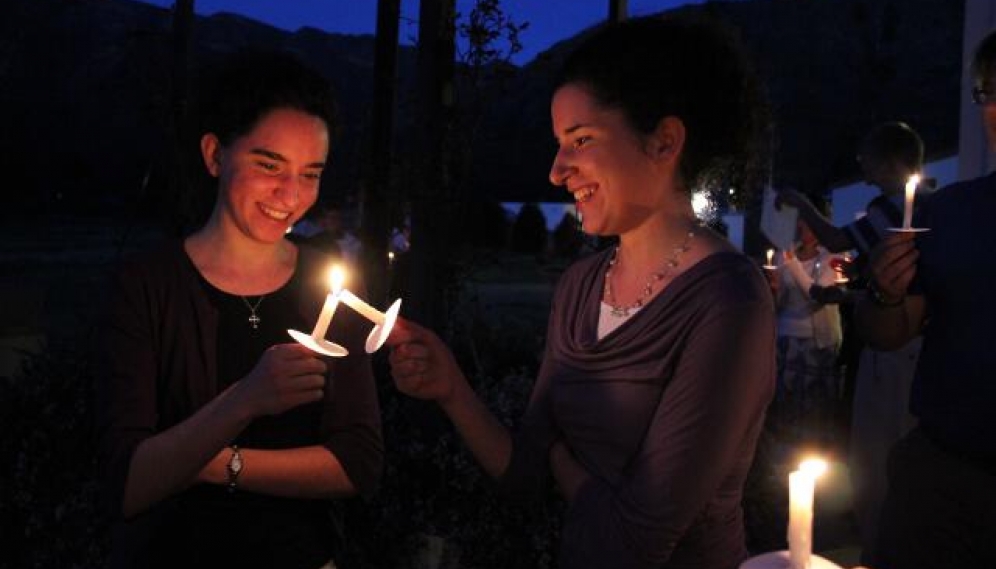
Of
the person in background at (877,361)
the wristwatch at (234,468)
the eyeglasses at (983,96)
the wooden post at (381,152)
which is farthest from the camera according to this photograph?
the wooden post at (381,152)

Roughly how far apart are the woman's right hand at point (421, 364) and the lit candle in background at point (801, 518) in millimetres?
1053

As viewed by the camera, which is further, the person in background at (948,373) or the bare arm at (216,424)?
the person in background at (948,373)

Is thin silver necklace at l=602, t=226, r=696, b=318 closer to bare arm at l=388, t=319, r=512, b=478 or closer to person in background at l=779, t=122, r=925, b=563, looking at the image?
bare arm at l=388, t=319, r=512, b=478

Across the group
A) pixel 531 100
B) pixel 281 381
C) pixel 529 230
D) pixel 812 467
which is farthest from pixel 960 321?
pixel 531 100

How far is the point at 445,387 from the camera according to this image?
2213 mm

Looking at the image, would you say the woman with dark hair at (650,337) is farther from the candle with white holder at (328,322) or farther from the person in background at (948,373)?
the person in background at (948,373)

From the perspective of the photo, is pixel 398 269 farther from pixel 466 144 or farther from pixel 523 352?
pixel 466 144

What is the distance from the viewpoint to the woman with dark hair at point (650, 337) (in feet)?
5.67

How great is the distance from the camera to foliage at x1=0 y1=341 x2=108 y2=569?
13.7 feet

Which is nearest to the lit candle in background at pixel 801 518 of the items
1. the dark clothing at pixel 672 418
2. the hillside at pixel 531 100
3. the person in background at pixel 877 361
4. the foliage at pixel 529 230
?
the dark clothing at pixel 672 418

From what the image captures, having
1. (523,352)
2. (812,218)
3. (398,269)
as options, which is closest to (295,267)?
(812,218)

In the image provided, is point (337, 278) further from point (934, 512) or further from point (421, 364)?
point (934, 512)

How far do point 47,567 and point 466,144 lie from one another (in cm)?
334

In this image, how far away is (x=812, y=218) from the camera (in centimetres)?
501
